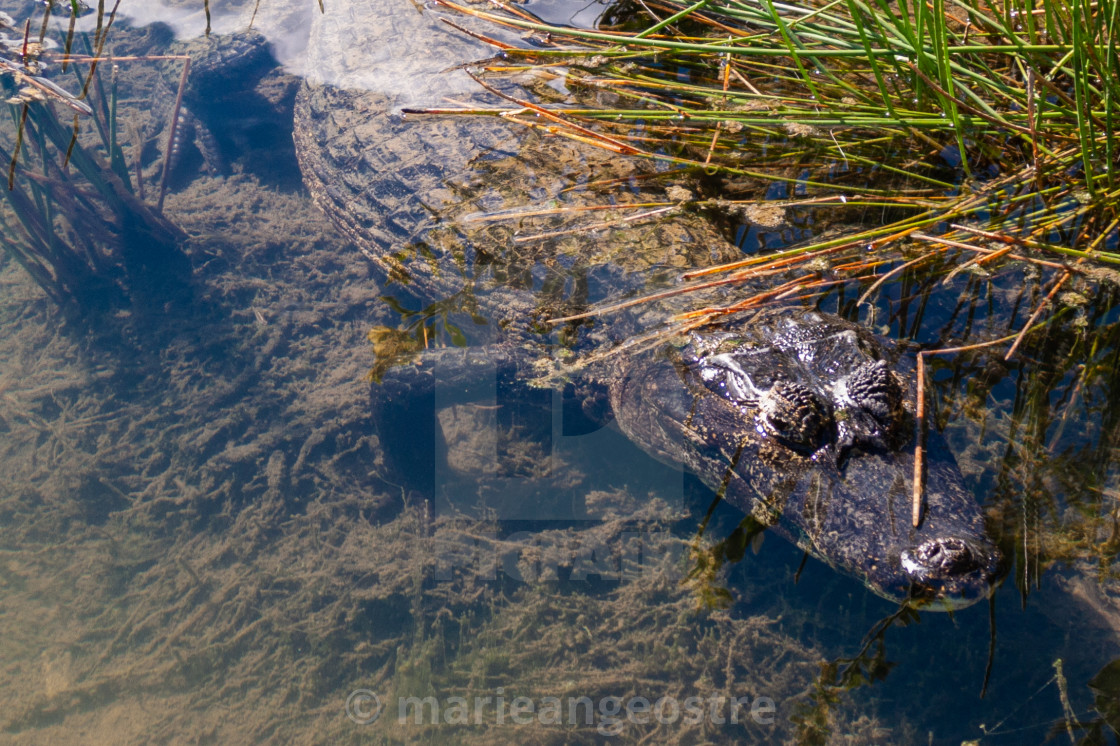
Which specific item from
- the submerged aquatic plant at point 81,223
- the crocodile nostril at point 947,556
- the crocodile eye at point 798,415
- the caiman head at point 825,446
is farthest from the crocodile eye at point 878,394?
the submerged aquatic plant at point 81,223

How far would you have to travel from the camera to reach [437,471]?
12.5 ft

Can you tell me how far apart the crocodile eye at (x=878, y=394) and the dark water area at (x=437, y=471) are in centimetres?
38

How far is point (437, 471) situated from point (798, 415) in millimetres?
2225

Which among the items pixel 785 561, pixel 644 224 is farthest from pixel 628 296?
pixel 785 561

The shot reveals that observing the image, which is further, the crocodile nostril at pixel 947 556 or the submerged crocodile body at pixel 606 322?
the submerged crocodile body at pixel 606 322

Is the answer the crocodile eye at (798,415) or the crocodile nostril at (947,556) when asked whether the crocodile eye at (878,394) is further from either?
the crocodile nostril at (947,556)

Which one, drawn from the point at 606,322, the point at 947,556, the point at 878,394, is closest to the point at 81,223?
the point at 606,322

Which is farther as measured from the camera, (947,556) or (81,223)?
(81,223)

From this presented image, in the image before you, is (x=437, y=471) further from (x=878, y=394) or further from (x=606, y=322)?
(x=878, y=394)

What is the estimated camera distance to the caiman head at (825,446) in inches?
85.4

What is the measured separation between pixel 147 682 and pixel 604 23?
5085 millimetres

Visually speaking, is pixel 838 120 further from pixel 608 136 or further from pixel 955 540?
pixel 955 540

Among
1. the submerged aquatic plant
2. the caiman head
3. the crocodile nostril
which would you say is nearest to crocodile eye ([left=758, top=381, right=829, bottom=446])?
the caiman head

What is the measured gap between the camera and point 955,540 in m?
2.07
